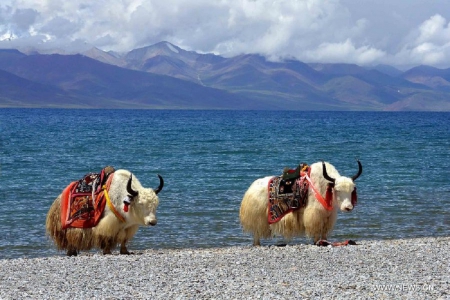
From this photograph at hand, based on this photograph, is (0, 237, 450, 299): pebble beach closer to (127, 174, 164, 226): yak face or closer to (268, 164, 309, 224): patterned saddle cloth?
(127, 174, 164, 226): yak face

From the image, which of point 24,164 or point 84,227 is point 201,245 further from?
point 24,164

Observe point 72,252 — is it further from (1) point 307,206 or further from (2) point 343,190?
(2) point 343,190

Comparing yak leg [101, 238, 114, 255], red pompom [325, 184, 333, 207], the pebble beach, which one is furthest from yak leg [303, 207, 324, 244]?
yak leg [101, 238, 114, 255]

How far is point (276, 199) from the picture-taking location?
25.6 feet

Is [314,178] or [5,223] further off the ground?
[314,178]

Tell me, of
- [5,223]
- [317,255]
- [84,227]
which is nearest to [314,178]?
[317,255]

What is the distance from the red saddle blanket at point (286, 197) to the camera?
779 centimetres

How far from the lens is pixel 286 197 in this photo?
7789 mm

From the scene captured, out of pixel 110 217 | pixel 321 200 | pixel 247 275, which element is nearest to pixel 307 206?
pixel 321 200

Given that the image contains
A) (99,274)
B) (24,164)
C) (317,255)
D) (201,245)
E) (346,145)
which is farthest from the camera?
(346,145)

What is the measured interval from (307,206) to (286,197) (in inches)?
9.4

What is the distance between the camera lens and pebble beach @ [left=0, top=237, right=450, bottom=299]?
493 cm

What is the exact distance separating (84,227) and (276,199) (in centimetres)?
200

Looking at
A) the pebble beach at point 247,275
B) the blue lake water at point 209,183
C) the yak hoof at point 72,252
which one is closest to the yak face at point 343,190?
the pebble beach at point 247,275
